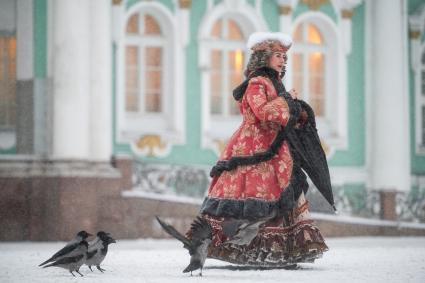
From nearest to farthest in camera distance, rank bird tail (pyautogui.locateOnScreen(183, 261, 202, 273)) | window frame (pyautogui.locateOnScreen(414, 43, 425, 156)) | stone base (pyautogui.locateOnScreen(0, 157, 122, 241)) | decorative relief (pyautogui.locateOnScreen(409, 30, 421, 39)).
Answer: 1. bird tail (pyautogui.locateOnScreen(183, 261, 202, 273))
2. stone base (pyautogui.locateOnScreen(0, 157, 122, 241))
3. decorative relief (pyautogui.locateOnScreen(409, 30, 421, 39))
4. window frame (pyautogui.locateOnScreen(414, 43, 425, 156))

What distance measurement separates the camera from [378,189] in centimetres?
2352

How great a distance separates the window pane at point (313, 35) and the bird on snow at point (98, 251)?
12940 millimetres

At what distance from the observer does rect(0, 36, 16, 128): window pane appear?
71.0 feet

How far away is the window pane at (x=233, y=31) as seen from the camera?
23.6m

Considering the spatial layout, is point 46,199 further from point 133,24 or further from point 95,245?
point 95,245

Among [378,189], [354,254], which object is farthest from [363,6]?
[354,254]

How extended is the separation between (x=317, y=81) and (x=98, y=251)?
13.2 metres

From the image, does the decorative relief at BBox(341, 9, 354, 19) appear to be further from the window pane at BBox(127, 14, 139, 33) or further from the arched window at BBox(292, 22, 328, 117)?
the window pane at BBox(127, 14, 139, 33)

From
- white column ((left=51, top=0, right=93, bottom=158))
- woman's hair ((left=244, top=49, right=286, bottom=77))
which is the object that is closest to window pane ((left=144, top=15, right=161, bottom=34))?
white column ((left=51, top=0, right=93, bottom=158))

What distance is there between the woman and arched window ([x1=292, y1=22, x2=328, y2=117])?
1224cm

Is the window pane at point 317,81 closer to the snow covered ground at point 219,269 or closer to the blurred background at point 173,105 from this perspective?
the blurred background at point 173,105

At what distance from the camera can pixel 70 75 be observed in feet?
67.7

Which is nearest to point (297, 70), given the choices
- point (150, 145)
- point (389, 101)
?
point (389, 101)

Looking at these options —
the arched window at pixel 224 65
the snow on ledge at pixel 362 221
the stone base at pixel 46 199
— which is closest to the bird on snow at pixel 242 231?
the stone base at pixel 46 199
